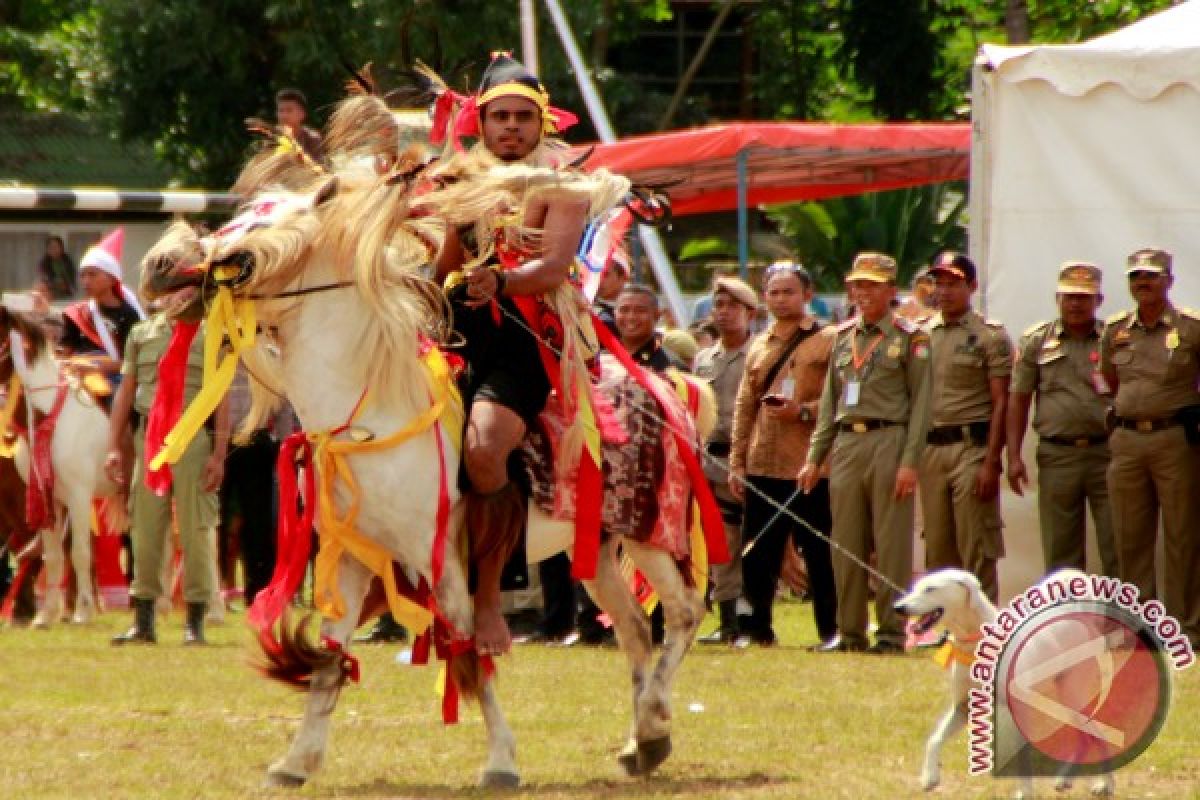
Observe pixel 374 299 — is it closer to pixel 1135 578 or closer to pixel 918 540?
pixel 1135 578

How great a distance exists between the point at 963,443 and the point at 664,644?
456 centimetres

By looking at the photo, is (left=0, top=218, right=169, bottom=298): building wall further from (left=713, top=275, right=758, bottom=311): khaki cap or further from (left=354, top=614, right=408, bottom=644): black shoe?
(left=713, top=275, right=758, bottom=311): khaki cap

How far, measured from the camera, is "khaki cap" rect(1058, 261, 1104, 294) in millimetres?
12312

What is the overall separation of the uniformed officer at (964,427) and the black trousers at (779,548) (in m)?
Result: 0.71

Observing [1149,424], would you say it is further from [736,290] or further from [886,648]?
[736,290]

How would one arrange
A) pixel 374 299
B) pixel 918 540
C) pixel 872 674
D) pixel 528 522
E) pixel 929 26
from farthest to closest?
1. pixel 929 26
2. pixel 918 540
3. pixel 872 674
4. pixel 528 522
5. pixel 374 299

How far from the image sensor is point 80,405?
15125mm

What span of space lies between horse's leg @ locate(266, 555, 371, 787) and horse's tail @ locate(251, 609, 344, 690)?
1.0 inches

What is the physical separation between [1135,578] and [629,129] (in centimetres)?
2222

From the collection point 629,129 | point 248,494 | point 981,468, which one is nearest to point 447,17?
point 629,129

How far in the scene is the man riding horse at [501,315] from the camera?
26.6 feet

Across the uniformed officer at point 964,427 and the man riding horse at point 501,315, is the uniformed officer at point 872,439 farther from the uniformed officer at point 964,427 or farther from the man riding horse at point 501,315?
the man riding horse at point 501,315

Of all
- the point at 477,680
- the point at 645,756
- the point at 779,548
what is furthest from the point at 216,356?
the point at 779,548

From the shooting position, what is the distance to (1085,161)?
12.7 meters
